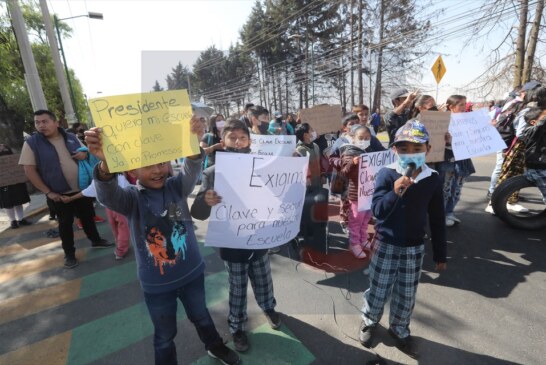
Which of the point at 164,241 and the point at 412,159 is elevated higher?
the point at 412,159

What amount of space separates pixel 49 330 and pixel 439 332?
357cm

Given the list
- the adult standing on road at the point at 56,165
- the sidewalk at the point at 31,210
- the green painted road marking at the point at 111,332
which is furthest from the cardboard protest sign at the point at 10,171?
the green painted road marking at the point at 111,332

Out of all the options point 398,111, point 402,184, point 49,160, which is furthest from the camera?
point 398,111

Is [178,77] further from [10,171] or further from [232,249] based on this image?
[232,249]

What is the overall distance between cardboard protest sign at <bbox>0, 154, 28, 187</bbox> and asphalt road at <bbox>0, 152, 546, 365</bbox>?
75.9 inches

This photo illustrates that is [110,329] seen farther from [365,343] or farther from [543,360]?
[543,360]

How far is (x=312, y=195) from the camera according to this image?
3.88 meters

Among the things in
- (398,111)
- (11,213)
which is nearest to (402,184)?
(398,111)

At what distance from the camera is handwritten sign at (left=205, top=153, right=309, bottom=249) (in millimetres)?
2043

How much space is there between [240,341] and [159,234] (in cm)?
116

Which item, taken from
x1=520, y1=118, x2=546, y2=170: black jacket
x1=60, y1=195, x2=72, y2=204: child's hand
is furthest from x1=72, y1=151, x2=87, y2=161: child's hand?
x1=520, y1=118, x2=546, y2=170: black jacket

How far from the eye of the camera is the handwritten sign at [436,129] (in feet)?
10.4

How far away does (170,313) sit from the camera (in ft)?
6.19

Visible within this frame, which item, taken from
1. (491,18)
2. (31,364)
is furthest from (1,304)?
(491,18)
